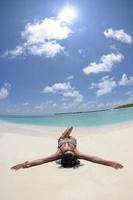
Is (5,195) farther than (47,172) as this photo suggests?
No

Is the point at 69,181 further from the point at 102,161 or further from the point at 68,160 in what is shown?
the point at 102,161

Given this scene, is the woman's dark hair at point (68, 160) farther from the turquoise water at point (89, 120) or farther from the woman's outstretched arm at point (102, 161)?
the turquoise water at point (89, 120)

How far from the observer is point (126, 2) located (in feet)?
31.7

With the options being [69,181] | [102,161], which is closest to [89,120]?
[102,161]

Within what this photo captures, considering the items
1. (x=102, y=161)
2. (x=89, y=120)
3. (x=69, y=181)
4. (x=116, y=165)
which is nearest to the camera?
(x=69, y=181)

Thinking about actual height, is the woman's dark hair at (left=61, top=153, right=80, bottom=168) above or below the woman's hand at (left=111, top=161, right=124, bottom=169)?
above

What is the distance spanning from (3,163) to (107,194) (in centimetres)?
211

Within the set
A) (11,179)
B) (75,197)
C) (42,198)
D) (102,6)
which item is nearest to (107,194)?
(75,197)

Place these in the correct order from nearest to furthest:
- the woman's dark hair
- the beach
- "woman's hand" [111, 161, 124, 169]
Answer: the beach
"woman's hand" [111, 161, 124, 169]
the woman's dark hair

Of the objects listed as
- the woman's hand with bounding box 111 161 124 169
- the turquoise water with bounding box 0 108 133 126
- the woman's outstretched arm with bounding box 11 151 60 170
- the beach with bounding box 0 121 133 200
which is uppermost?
the turquoise water with bounding box 0 108 133 126

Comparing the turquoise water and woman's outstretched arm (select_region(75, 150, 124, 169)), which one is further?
the turquoise water

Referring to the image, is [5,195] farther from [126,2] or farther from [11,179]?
[126,2]

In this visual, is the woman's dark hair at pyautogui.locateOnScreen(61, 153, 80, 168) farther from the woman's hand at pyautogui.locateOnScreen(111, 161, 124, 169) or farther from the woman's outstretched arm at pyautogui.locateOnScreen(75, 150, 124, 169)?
the woman's hand at pyautogui.locateOnScreen(111, 161, 124, 169)

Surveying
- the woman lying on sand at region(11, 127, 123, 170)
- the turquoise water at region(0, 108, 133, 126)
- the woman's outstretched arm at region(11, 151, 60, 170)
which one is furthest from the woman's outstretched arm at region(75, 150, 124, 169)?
the turquoise water at region(0, 108, 133, 126)
